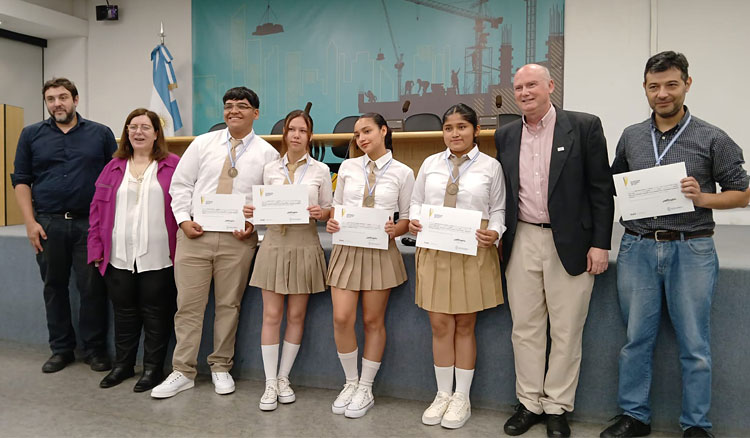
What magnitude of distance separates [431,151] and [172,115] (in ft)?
12.0

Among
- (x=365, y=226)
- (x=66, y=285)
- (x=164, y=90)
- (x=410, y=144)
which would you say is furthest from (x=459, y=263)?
(x=164, y=90)

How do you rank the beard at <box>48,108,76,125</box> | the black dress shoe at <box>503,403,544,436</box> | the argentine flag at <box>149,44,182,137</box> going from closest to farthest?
the black dress shoe at <box>503,403,544,436</box> → the beard at <box>48,108,76,125</box> → the argentine flag at <box>149,44,182,137</box>

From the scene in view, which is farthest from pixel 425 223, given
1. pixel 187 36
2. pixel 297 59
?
pixel 187 36

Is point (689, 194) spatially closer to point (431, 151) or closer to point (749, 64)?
point (431, 151)

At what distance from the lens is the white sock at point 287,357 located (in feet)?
8.32

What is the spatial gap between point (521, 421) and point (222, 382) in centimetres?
145

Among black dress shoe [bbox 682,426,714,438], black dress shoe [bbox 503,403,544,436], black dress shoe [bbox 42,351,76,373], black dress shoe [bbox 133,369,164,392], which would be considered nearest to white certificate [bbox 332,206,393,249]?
black dress shoe [bbox 503,403,544,436]

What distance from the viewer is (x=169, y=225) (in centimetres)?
268

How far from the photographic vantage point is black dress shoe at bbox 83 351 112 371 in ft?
9.71

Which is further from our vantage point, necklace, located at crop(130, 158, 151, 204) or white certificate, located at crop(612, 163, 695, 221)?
necklace, located at crop(130, 158, 151, 204)

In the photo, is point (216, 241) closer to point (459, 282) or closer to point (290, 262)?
point (290, 262)

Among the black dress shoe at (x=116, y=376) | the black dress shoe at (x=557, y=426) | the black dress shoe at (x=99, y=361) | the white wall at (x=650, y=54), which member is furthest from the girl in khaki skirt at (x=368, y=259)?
the white wall at (x=650, y=54)

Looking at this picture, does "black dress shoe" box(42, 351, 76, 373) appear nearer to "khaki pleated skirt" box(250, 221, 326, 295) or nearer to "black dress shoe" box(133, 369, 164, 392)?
"black dress shoe" box(133, 369, 164, 392)

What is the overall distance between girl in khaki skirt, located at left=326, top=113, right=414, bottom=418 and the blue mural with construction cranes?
3799mm
